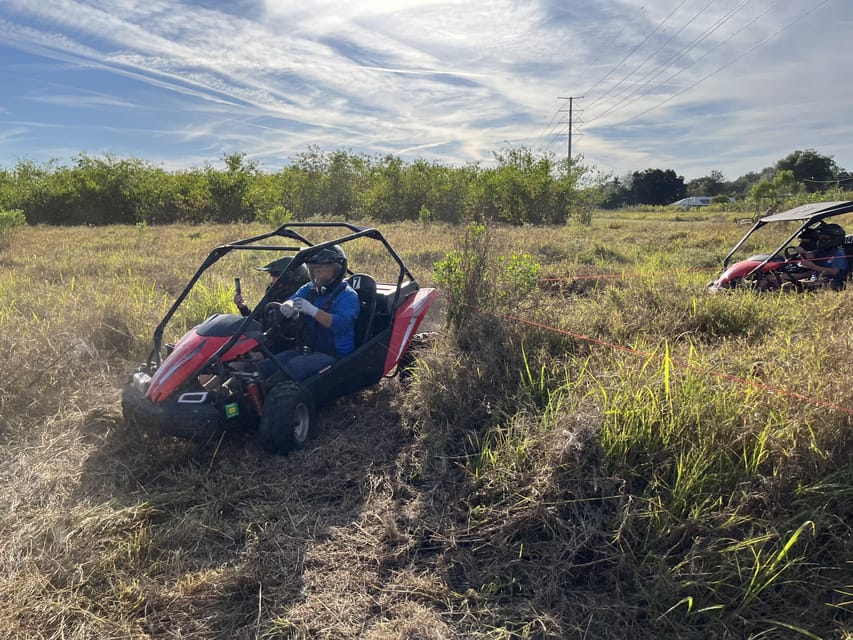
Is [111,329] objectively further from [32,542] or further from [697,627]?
[697,627]

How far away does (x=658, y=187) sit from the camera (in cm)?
7012

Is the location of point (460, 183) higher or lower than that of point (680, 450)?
higher

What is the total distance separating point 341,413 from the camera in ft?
14.2

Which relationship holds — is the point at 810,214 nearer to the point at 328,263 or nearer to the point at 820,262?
the point at 820,262

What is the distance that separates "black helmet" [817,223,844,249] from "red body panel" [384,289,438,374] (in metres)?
5.58

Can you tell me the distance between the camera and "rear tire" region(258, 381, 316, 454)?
3.45 m

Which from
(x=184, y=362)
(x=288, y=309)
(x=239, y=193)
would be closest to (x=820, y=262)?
(x=288, y=309)

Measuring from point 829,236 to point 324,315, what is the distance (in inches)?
264

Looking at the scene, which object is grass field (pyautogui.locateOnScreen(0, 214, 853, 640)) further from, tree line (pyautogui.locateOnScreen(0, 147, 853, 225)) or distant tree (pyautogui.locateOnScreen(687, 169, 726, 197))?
distant tree (pyautogui.locateOnScreen(687, 169, 726, 197))

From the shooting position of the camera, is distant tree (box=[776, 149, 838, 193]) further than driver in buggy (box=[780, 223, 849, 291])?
Yes

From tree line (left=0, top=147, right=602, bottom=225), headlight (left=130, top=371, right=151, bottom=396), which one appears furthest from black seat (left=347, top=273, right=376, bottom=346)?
tree line (left=0, top=147, right=602, bottom=225)

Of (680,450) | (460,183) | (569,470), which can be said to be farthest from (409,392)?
(460,183)

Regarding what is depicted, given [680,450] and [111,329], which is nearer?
[680,450]

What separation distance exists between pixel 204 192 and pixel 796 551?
32.0 meters
